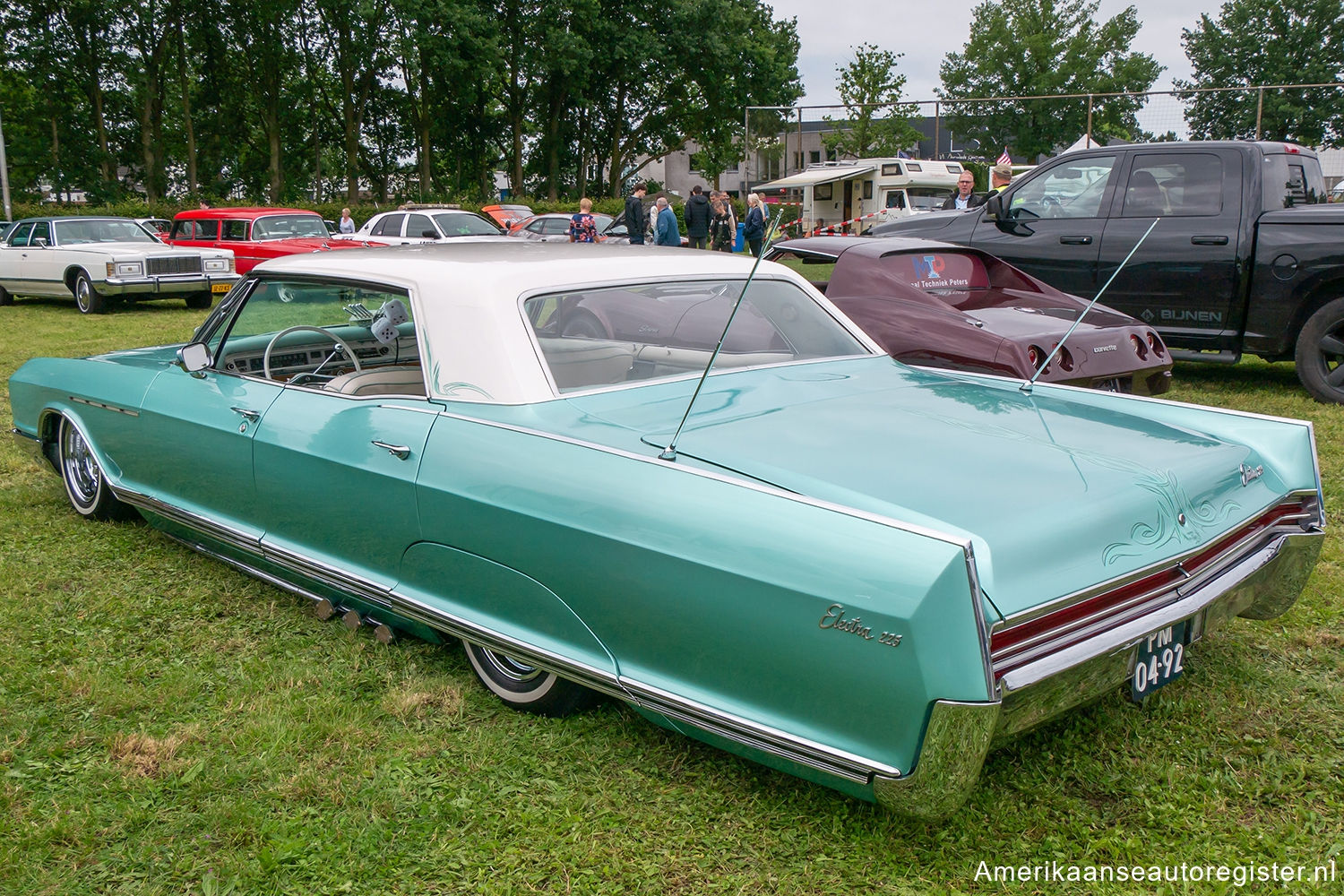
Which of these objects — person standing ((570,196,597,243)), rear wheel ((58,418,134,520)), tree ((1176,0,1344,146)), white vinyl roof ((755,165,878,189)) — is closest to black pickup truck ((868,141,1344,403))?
rear wheel ((58,418,134,520))

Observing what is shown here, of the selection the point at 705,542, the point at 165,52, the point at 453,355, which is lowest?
the point at 705,542

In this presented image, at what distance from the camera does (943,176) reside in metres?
31.9

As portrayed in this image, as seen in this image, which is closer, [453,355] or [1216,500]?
[1216,500]

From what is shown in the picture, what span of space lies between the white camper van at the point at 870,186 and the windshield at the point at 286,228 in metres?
17.1

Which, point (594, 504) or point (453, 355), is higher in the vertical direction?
point (453, 355)

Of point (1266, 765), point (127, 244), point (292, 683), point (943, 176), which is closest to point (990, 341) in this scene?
point (1266, 765)

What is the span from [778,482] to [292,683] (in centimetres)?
173

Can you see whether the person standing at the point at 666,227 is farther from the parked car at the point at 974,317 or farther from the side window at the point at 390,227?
the parked car at the point at 974,317

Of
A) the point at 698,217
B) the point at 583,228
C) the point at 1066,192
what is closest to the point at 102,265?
the point at 583,228

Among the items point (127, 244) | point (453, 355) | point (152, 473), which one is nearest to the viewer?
point (453, 355)

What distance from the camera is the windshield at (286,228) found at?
1529 cm

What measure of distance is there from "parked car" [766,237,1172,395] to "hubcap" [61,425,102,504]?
3663 mm

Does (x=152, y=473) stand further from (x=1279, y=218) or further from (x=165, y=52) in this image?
(x=165, y=52)

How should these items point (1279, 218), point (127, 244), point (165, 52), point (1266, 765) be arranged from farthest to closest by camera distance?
point (165, 52)
point (127, 244)
point (1279, 218)
point (1266, 765)
